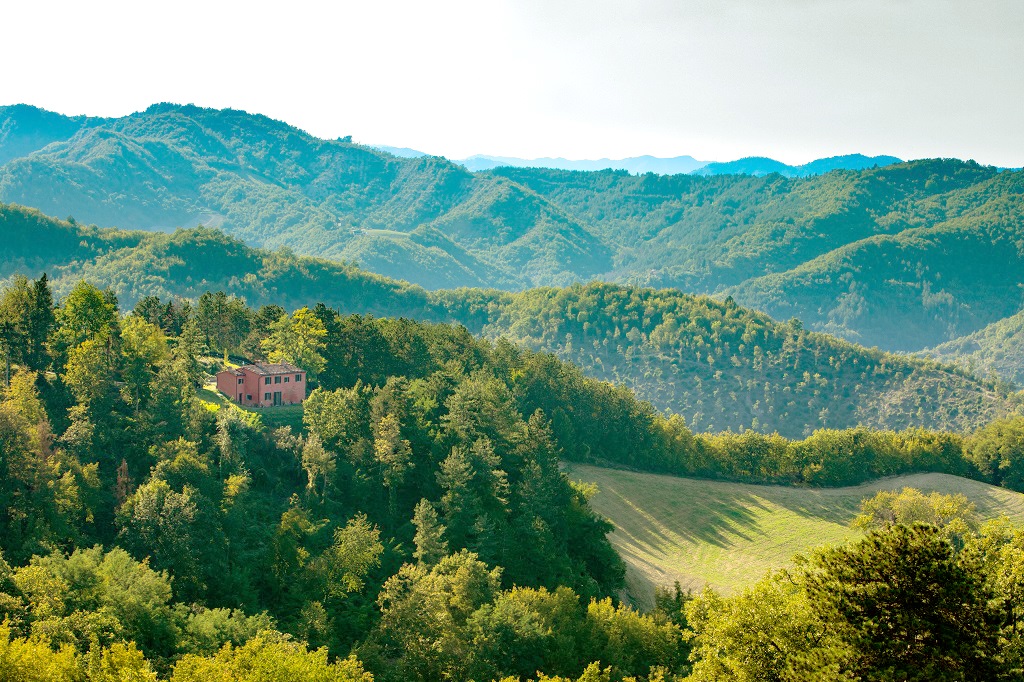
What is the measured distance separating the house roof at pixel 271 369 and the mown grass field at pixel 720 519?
32543mm

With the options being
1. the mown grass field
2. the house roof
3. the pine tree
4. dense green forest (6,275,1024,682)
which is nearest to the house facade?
the house roof

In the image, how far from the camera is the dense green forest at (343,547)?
73.9 feet

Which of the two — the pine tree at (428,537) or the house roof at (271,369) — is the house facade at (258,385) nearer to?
the house roof at (271,369)

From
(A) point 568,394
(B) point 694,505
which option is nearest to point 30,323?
(A) point 568,394

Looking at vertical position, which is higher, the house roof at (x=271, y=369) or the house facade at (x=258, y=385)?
the house roof at (x=271, y=369)

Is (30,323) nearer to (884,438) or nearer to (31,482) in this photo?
(31,482)

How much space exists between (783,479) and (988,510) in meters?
23.1

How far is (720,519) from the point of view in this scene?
280 feet

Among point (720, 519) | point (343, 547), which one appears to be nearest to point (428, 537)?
point (343, 547)

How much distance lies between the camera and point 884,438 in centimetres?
11106

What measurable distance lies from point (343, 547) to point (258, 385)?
21322mm

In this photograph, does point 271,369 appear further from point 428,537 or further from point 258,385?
point 428,537

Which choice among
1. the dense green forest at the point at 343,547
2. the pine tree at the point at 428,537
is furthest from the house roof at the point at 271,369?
the pine tree at the point at 428,537

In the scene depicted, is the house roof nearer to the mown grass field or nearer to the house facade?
the house facade
